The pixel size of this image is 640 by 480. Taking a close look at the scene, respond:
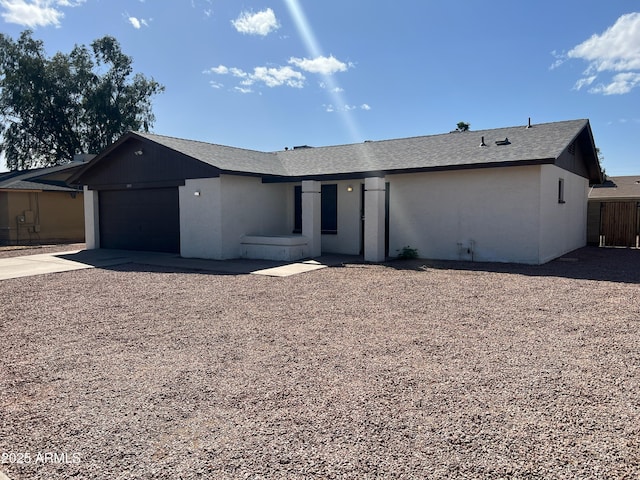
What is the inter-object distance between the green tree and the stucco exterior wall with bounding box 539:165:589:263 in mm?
31095

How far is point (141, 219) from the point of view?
16047mm

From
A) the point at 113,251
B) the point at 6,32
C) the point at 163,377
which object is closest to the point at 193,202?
the point at 113,251

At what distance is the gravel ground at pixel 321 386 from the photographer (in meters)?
2.74

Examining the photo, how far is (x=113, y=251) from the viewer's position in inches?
640

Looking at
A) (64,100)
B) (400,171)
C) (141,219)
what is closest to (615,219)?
(400,171)

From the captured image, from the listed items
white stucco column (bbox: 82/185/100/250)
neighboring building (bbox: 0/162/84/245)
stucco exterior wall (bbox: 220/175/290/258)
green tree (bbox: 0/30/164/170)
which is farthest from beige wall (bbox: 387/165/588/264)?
green tree (bbox: 0/30/164/170)

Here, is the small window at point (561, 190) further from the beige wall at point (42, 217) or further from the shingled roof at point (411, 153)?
the beige wall at point (42, 217)

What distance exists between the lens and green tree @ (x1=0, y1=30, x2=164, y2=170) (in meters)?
31.4

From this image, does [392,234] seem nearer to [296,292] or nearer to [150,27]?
[296,292]

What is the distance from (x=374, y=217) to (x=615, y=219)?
12723mm

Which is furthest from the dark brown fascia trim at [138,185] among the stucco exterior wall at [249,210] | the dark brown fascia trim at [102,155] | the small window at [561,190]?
the small window at [561,190]

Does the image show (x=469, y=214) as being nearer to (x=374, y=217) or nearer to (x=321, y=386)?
(x=374, y=217)

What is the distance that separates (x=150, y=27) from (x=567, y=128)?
16.9 m

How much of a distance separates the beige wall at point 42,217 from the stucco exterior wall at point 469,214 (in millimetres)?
16864
